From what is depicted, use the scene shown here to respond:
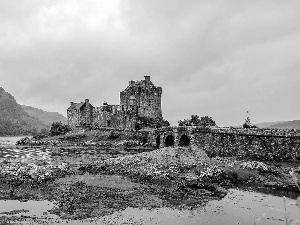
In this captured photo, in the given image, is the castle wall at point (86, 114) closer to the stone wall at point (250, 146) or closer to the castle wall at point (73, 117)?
the castle wall at point (73, 117)

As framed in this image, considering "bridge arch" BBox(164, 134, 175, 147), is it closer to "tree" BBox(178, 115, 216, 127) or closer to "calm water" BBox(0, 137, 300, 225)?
"tree" BBox(178, 115, 216, 127)

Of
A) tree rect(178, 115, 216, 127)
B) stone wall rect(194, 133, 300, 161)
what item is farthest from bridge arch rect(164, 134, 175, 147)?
tree rect(178, 115, 216, 127)

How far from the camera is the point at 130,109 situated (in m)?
114

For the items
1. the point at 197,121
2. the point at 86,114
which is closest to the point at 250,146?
the point at 197,121

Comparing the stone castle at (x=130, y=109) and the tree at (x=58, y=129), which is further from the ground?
the stone castle at (x=130, y=109)

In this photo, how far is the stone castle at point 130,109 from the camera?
112875 millimetres

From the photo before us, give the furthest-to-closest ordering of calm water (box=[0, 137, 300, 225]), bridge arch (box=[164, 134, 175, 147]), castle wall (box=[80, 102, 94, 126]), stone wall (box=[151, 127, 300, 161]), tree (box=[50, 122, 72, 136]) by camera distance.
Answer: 1. castle wall (box=[80, 102, 94, 126])
2. tree (box=[50, 122, 72, 136])
3. bridge arch (box=[164, 134, 175, 147])
4. stone wall (box=[151, 127, 300, 161])
5. calm water (box=[0, 137, 300, 225])

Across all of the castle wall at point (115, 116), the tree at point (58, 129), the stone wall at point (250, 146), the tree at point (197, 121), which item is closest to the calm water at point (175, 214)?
the stone wall at point (250, 146)

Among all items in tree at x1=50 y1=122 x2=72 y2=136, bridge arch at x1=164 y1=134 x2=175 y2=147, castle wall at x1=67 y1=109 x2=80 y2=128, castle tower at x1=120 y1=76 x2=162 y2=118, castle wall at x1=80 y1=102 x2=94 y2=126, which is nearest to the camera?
bridge arch at x1=164 y1=134 x2=175 y2=147

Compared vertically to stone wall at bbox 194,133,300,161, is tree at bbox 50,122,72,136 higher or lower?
higher

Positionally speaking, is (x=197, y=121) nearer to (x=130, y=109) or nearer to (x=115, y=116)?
(x=130, y=109)

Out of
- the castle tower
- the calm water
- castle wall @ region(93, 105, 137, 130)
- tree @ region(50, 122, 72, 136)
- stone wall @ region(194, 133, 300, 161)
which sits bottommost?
the calm water

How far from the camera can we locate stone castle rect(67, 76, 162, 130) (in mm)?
112875

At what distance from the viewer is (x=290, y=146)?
50062 mm
